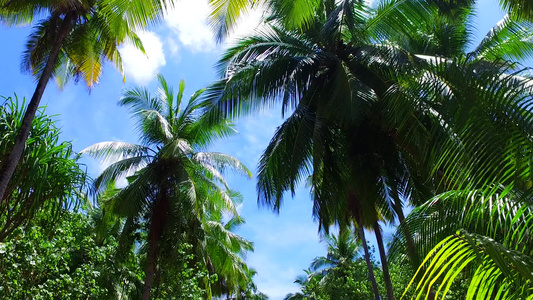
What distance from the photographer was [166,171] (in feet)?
49.0

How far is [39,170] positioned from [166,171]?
7.55 m

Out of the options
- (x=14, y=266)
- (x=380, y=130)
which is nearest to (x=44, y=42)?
(x=14, y=266)

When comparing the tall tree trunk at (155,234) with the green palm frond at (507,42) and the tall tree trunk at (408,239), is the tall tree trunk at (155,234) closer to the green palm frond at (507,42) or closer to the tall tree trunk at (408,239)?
the tall tree trunk at (408,239)

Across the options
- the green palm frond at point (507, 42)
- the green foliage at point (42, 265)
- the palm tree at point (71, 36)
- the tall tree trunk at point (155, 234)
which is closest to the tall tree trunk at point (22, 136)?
the palm tree at point (71, 36)

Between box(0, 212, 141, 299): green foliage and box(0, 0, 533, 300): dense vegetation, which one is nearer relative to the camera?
box(0, 0, 533, 300): dense vegetation

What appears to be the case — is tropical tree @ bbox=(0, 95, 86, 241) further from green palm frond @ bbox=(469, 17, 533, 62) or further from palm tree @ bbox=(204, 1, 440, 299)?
green palm frond @ bbox=(469, 17, 533, 62)

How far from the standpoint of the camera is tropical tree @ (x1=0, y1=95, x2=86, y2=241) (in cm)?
741

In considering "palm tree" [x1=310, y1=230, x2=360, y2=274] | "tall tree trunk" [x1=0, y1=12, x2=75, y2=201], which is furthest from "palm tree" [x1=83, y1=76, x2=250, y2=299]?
"palm tree" [x1=310, y1=230, x2=360, y2=274]

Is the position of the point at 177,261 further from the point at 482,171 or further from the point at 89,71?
the point at 482,171

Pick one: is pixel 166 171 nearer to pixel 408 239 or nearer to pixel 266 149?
pixel 266 149

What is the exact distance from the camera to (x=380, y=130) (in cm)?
1207

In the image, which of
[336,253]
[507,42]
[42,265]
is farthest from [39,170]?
[336,253]

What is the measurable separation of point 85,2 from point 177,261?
759cm

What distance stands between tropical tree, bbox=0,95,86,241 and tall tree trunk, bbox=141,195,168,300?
606 centimetres
